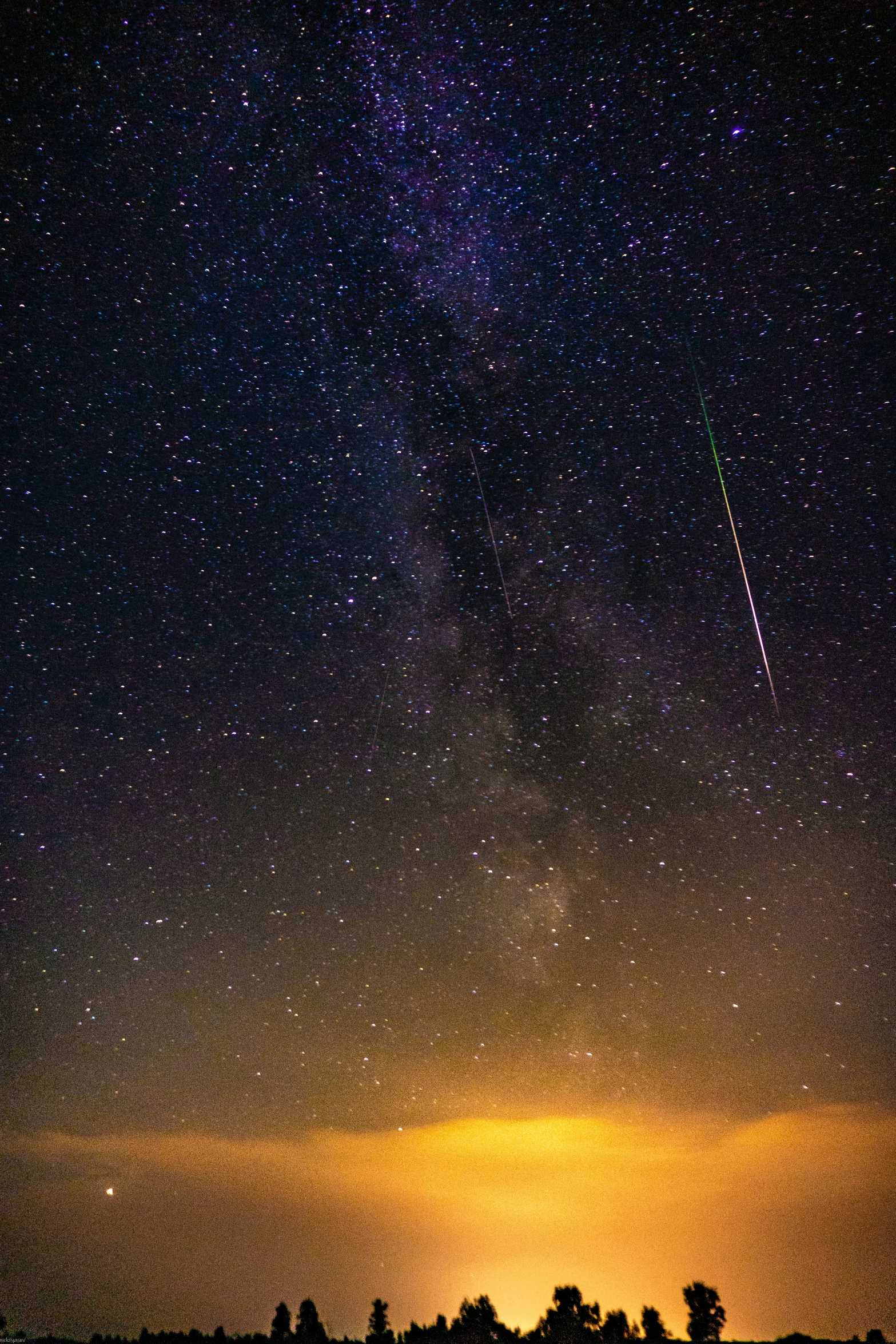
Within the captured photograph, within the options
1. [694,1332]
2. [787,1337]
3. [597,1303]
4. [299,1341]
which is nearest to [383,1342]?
[299,1341]

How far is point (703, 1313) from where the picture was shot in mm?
48375

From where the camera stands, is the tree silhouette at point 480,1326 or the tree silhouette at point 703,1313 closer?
the tree silhouette at point 480,1326

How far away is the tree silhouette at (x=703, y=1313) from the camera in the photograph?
47.5 meters

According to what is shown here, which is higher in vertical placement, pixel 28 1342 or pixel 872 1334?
pixel 28 1342

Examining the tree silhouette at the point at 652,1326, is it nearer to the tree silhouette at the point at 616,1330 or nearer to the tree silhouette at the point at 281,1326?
the tree silhouette at the point at 616,1330

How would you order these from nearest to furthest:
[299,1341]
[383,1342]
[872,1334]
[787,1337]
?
1. [787,1337]
2. [872,1334]
3. [299,1341]
4. [383,1342]

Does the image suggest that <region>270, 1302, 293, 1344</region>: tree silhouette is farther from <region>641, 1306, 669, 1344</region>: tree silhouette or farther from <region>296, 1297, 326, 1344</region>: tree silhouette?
<region>641, 1306, 669, 1344</region>: tree silhouette

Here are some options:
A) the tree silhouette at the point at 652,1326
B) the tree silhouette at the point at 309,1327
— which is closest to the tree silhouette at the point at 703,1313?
the tree silhouette at the point at 652,1326

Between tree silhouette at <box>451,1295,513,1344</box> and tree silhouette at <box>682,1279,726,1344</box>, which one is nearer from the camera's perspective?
tree silhouette at <box>451,1295,513,1344</box>

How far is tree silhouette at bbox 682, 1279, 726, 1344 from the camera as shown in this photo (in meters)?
47.5

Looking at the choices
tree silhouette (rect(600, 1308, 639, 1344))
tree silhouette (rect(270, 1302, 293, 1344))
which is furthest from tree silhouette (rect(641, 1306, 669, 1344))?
tree silhouette (rect(270, 1302, 293, 1344))

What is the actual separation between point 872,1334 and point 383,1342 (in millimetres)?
26044

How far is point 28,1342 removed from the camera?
4106 centimetres

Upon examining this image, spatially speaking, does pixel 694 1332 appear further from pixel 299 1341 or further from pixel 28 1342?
pixel 28 1342
